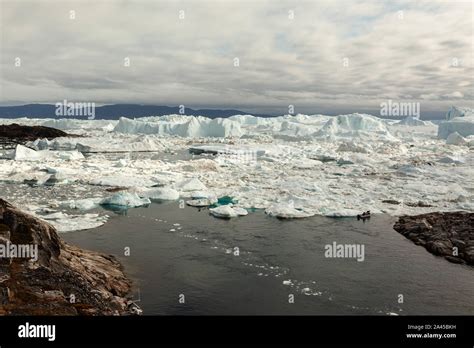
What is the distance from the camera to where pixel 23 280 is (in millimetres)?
10109

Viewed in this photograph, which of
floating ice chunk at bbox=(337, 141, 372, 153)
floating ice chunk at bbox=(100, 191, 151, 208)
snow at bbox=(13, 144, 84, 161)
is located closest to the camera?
floating ice chunk at bbox=(100, 191, 151, 208)

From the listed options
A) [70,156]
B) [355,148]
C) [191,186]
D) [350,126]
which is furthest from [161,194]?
[350,126]

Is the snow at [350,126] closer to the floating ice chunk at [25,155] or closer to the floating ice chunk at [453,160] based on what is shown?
the floating ice chunk at [453,160]

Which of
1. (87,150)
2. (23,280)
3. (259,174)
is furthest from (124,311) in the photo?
(87,150)

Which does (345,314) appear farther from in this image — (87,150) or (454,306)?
(87,150)

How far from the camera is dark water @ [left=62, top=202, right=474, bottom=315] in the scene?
11875 mm

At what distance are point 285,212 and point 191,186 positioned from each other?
337 inches

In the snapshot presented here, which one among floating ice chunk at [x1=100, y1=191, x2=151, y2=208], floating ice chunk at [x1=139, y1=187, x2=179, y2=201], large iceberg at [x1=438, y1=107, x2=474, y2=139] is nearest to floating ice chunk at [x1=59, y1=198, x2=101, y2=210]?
floating ice chunk at [x1=100, y1=191, x2=151, y2=208]

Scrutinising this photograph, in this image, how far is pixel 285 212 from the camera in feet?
71.5

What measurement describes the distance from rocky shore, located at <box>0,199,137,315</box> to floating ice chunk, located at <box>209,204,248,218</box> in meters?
9.58

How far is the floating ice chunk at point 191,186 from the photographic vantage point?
91.8 feet
